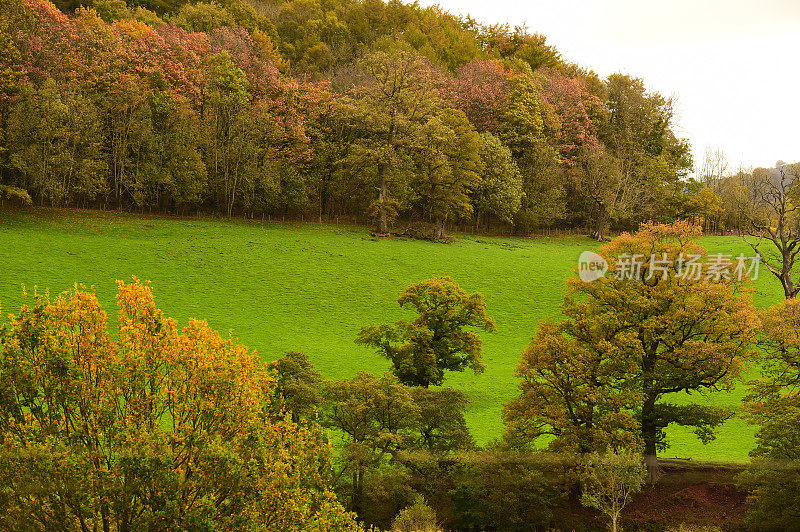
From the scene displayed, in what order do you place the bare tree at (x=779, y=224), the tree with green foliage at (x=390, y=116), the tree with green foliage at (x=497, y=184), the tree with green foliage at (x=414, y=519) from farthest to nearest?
the tree with green foliage at (x=497, y=184) < the tree with green foliage at (x=390, y=116) < the bare tree at (x=779, y=224) < the tree with green foliage at (x=414, y=519)

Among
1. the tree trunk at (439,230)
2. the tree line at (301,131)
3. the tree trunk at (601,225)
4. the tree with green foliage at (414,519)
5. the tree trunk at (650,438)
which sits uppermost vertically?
the tree line at (301,131)

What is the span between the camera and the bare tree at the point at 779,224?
35.2 meters

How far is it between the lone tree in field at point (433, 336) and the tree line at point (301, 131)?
32.3 metres

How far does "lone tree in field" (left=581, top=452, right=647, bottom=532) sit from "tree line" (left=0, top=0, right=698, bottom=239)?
4105 centimetres

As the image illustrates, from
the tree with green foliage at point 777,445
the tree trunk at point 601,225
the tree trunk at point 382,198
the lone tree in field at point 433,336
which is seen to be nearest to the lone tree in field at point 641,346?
the tree with green foliage at point 777,445

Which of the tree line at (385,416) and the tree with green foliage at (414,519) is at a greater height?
the tree line at (385,416)

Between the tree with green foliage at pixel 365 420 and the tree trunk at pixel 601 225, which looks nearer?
the tree with green foliage at pixel 365 420

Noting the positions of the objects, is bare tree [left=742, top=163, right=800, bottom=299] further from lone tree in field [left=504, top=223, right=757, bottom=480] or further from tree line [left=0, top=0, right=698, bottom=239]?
tree line [left=0, top=0, right=698, bottom=239]

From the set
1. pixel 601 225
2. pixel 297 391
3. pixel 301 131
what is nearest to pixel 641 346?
pixel 297 391

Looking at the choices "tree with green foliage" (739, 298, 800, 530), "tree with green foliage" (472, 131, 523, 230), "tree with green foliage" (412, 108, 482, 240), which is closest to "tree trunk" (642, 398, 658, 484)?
"tree with green foliage" (739, 298, 800, 530)

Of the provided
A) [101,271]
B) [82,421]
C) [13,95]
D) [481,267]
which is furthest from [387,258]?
[82,421]

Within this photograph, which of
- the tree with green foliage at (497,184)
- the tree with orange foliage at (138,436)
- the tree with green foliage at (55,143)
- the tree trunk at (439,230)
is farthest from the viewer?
the tree with green foliage at (497,184)

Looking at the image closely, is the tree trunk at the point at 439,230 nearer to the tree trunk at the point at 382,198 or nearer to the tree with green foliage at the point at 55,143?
the tree trunk at the point at 382,198

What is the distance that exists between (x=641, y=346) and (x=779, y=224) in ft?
60.0
